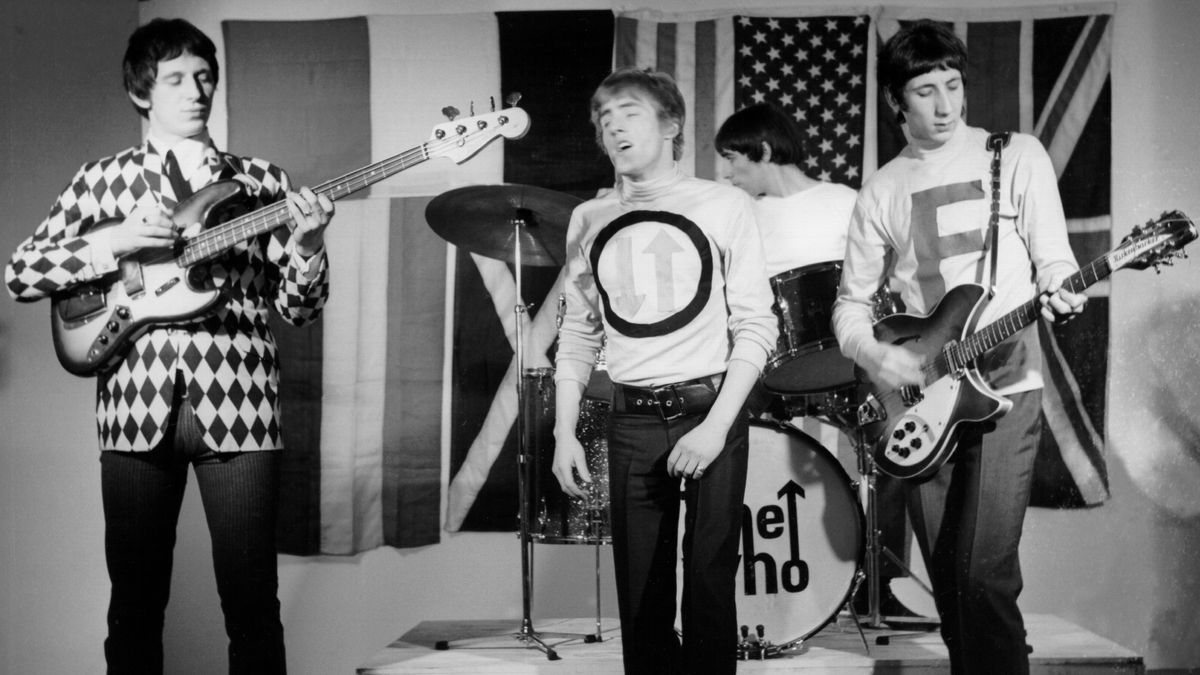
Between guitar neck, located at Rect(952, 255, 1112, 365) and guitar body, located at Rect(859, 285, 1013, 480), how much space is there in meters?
0.03

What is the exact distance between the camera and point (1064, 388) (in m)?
3.78

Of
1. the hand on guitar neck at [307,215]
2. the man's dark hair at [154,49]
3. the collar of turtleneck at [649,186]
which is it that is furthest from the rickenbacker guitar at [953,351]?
the man's dark hair at [154,49]

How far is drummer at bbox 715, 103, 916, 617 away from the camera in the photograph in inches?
141

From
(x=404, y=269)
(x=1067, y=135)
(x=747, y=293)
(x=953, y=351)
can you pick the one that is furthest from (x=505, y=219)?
(x=1067, y=135)

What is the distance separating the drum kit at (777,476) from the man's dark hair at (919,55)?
725 millimetres

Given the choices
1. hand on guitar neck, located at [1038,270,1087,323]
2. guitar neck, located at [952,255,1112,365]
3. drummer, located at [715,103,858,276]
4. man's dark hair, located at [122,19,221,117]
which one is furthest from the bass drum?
man's dark hair, located at [122,19,221,117]

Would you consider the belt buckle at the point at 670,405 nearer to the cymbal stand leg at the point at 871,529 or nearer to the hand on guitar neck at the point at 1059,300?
the hand on guitar neck at the point at 1059,300

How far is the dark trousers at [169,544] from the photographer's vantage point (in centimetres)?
249

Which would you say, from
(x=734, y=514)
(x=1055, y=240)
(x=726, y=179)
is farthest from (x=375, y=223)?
(x=1055, y=240)

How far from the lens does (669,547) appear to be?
242 centimetres

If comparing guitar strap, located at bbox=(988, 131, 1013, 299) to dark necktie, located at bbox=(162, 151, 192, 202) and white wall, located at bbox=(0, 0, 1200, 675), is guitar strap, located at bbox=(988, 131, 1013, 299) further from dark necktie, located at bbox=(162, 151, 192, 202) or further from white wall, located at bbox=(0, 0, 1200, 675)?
dark necktie, located at bbox=(162, 151, 192, 202)

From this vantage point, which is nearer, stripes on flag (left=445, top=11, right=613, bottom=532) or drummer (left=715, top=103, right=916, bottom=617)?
drummer (left=715, top=103, right=916, bottom=617)

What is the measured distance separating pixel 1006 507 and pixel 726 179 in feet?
5.93

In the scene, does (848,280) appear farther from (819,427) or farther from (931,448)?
(819,427)
